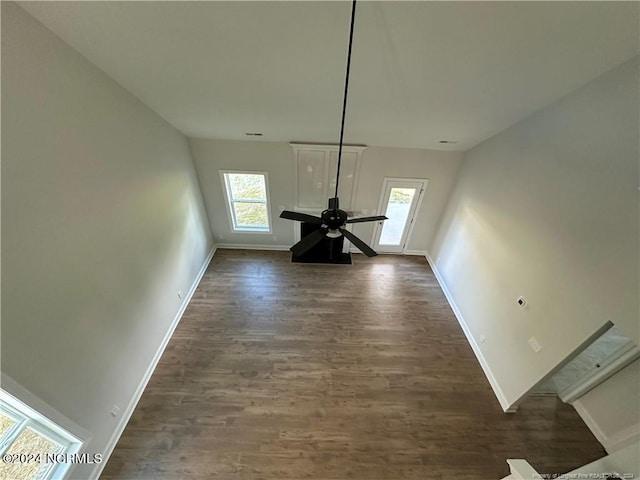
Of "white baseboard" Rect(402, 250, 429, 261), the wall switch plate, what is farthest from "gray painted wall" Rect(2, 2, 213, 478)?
"white baseboard" Rect(402, 250, 429, 261)

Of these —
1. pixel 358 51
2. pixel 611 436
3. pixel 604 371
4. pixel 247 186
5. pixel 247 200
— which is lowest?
pixel 611 436

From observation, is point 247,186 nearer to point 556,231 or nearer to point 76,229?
point 76,229

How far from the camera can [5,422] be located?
1.79m

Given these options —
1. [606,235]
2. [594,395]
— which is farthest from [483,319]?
[606,235]

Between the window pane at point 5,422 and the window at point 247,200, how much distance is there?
12.8 ft

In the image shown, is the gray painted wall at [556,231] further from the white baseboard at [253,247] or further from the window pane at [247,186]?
the window pane at [247,186]

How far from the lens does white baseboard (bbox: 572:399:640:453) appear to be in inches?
103

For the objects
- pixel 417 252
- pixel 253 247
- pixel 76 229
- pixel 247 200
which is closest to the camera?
pixel 76 229

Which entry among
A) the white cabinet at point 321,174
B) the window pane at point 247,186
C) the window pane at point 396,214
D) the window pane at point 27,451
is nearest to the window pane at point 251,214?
the window pane at point 247,186

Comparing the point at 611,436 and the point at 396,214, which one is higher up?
the point at 396,214

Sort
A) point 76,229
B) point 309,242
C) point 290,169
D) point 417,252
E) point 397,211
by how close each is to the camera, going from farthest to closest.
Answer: point 417,252, point 397,211, point 290,169, point 309,242, point 76,229

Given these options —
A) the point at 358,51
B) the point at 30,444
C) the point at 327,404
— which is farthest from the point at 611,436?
the point at 30,444

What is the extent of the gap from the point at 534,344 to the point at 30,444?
481 cm

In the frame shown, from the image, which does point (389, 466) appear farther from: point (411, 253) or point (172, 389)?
point (411, 253)
